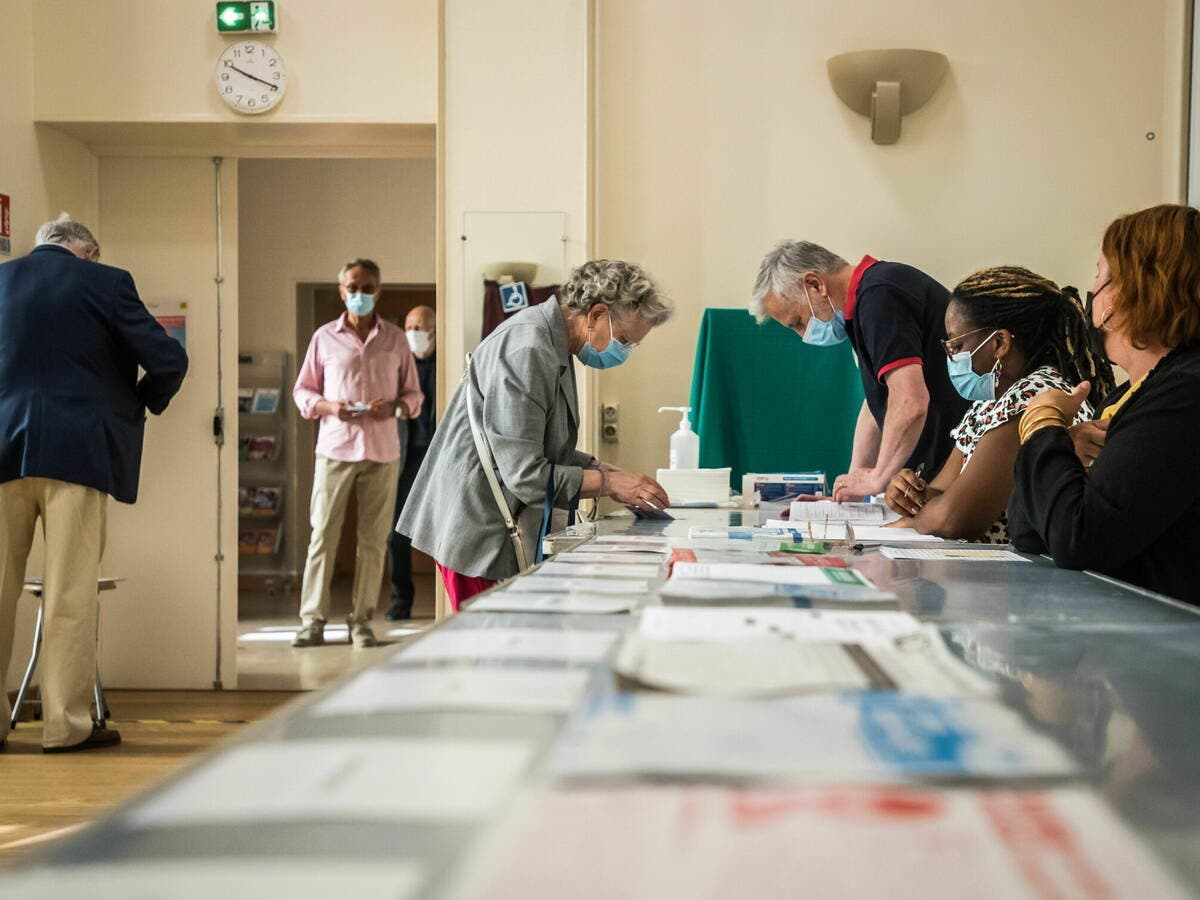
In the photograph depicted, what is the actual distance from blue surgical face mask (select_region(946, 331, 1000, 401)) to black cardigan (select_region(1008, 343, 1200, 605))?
754mm

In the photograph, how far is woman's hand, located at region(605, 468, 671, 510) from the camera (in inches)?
97.5

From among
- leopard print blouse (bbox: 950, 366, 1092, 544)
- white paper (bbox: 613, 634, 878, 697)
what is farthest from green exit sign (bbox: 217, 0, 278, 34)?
white paper (bbox: 613, 634, 878, 697)

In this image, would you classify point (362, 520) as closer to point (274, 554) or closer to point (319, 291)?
point (274, 554)

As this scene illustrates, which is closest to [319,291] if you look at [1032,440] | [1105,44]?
[1105,44]

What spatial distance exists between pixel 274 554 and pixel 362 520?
135cm

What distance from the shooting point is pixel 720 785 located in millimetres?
586

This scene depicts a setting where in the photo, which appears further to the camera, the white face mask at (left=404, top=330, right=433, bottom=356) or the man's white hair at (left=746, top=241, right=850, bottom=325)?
the white face mask at (left=404, top=330, right=433, bottom=356)

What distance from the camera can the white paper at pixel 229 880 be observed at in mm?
454

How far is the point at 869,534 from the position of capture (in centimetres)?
217

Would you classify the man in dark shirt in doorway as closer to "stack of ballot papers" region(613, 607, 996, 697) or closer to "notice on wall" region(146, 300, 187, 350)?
"notice on wall" region(146, 300, 187, 350)

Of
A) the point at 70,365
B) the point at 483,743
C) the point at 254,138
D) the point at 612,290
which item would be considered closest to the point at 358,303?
the point at 254,138

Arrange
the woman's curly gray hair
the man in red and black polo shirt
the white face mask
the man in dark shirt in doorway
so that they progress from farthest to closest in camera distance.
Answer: the white face mask
the man in dark shirt in doorway
the man in red and black polo shirt
the woman's curly gray hair

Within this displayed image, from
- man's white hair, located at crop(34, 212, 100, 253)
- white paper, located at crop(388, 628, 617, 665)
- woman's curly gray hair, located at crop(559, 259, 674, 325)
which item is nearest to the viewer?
white paper, located at crop(388, 628, 617, 665)

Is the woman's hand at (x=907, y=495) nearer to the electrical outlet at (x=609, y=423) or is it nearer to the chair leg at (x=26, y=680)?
the electrical outlet at (x=609, y=423)
